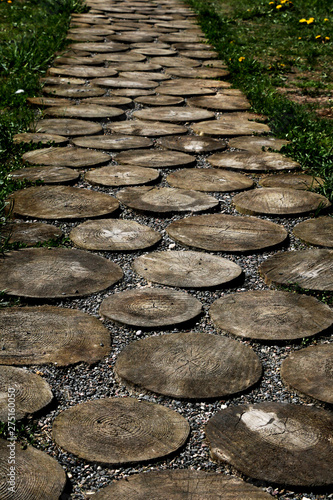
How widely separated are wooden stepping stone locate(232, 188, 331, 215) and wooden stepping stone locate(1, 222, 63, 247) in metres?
0.95

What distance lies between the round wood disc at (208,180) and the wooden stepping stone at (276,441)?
1.74m

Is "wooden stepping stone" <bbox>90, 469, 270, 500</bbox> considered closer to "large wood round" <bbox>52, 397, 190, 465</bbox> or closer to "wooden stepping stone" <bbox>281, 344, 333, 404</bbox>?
"large wood round" <bbox>52, 397, 190, 465</bbox>

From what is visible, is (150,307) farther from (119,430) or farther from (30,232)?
(30,232)

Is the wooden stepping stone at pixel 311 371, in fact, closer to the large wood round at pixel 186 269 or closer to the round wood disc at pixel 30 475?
the large wood round at pixel 186 269

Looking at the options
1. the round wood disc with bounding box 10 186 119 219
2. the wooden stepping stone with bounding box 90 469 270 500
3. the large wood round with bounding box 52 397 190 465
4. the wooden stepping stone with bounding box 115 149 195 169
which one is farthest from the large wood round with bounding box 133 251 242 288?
the wooden stepping stone with bounding box 115 149 195 169

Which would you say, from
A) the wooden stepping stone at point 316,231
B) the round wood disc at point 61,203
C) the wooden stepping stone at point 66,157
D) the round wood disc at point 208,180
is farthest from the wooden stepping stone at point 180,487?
the wooden stepping stone at point 66,157

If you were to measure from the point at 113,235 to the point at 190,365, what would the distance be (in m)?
1.01

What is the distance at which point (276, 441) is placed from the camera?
1597mm

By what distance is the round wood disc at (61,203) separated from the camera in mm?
2914

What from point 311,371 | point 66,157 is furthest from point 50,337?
point 66,157

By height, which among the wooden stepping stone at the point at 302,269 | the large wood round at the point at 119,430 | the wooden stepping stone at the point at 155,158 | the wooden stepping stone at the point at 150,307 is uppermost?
the wooden stepping stone at the point at 155,158

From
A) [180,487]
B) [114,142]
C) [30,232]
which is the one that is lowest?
[180,487]

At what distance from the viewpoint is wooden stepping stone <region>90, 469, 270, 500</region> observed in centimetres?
143

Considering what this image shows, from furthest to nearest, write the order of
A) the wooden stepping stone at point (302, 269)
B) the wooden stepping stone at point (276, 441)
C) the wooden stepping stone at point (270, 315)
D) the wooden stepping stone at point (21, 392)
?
1. the wooden stepping stone at point (302, 269)
2. the wooden stepping stone at point (270, 315)
3. the wooden stepping stone at point (21, 392)
4. the wooden stepping stone at point (276, 441)
